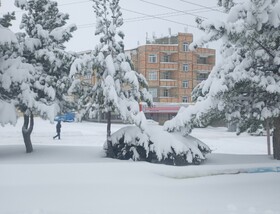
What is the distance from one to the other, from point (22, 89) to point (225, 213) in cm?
867

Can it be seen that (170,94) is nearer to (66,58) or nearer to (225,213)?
(66,58)

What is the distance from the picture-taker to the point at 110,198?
7383 millimetres

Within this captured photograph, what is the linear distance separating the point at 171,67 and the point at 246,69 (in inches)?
1943

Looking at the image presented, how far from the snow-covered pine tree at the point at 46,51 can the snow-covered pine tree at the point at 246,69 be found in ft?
16.1

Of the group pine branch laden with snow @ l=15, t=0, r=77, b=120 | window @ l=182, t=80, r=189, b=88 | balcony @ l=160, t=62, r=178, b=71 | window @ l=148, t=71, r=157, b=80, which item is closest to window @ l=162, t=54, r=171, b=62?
balcony @ l=160, t=62, r=178, b=71

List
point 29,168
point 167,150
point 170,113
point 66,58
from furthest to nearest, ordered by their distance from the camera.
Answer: point 170,113
point 66,58
point 167,150
point 29,168

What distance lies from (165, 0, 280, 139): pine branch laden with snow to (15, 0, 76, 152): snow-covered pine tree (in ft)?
15.8

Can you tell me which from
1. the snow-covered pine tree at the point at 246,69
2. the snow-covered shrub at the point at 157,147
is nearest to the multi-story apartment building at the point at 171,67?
the snow-covered shrub at the point at 157,147

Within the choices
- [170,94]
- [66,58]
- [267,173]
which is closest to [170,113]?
[170,94]

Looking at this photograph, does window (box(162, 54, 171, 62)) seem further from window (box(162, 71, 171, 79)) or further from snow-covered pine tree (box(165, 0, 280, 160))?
snow-covered pine tree (box(165, 0, 280, 160))

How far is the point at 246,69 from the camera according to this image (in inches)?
429

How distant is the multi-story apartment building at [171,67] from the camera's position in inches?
2322

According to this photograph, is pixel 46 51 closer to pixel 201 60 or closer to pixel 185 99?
pixel 185 99

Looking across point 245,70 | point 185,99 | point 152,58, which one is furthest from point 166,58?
point 245,70
